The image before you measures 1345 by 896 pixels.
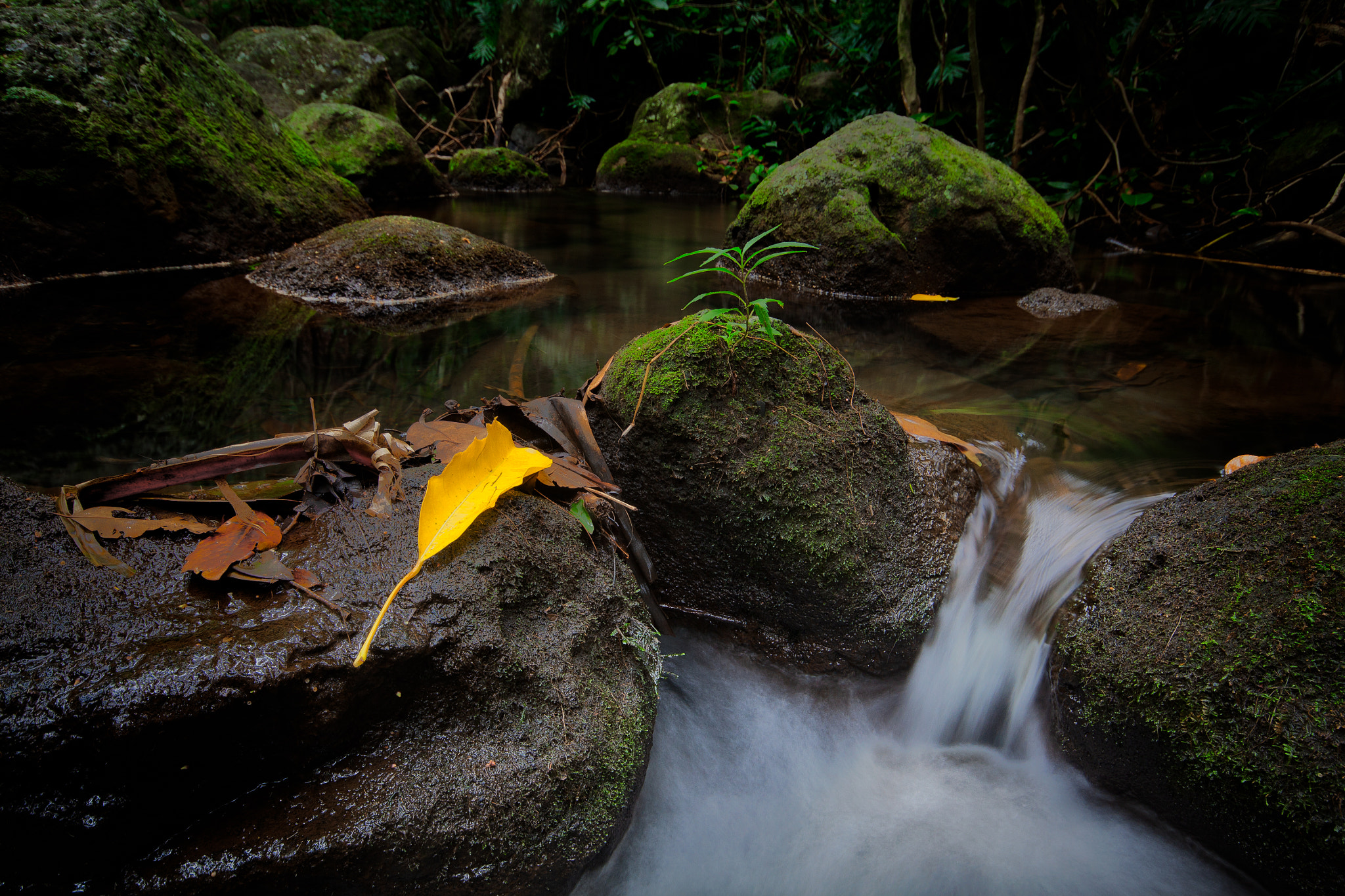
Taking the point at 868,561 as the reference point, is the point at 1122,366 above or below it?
above

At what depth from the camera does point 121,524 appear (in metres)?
1.48

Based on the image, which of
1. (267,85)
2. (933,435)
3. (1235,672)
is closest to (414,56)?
(267,85)

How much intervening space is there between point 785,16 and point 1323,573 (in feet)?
47.0

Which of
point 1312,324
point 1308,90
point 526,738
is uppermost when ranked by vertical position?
point 1308,90

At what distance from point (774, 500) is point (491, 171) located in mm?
13657

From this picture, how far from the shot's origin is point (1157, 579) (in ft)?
6.24

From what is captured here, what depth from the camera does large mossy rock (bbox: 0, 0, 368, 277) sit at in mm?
4609

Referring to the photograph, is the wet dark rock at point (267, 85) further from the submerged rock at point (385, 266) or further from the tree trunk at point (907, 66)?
the tree trunk at point (907, 66)

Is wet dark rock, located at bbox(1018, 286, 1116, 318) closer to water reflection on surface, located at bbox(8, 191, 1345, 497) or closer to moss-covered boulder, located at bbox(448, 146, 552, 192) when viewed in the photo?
water reflection on surface, located at bbox(8, 191, 1345, 497)

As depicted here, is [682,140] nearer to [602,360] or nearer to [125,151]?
[125,151]

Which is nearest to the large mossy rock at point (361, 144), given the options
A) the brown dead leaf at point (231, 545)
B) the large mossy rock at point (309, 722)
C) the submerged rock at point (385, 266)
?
the submerged rock at point (385, 266)

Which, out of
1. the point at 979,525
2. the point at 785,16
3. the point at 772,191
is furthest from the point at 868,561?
the point at 785,16

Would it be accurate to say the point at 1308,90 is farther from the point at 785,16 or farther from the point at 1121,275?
the point at 785,16

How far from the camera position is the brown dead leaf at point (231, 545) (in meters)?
1.41
